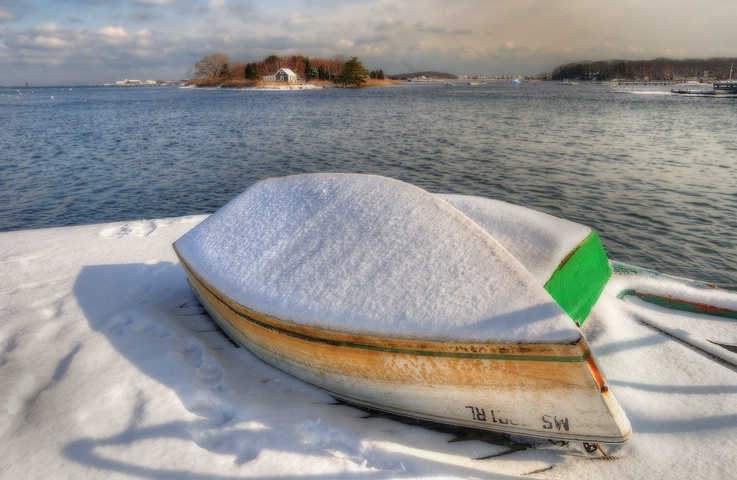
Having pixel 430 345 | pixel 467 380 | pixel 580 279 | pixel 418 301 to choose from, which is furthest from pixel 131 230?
pixel 580 279

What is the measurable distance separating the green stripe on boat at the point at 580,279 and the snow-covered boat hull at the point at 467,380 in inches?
38.2

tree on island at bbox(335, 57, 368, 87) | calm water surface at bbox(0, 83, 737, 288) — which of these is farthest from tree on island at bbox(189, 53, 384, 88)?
calm water surface at bbox(0, 83, 737, 288)

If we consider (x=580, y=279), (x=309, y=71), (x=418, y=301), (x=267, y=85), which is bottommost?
(x=580, y=279)

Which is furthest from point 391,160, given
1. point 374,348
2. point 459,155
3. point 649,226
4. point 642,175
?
point 374,348

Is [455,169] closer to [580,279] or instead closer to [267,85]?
[580,279]

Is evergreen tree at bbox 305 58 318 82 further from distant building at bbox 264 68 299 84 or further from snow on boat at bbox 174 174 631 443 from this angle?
snow on boat at bbox 174 174 631 443

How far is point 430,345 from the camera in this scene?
8.96 feet

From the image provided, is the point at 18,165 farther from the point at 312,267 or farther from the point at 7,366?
the point at 312,267

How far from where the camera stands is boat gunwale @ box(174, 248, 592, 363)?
96.6 inches

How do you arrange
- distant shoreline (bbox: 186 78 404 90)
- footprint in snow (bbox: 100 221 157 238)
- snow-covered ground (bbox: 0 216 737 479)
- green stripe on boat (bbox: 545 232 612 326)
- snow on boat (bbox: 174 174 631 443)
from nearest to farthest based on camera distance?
snow on boat (bbox: 174 174 631 443) < snow-covered ground (bbox: 0 216 737 479) < green stripe on boat (bbox: 545 232 612 326) < footprint in snow (bbox: 100 221 157 238) < distant shoreline (bbox: 186 78 404 90)

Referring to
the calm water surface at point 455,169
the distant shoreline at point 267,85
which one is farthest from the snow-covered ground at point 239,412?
the distant shoreline at point 267,85

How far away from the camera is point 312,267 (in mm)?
3477

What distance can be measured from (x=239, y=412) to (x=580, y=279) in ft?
10.0

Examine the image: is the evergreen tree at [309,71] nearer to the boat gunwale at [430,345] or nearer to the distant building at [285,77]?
the distant building at [285,77]
